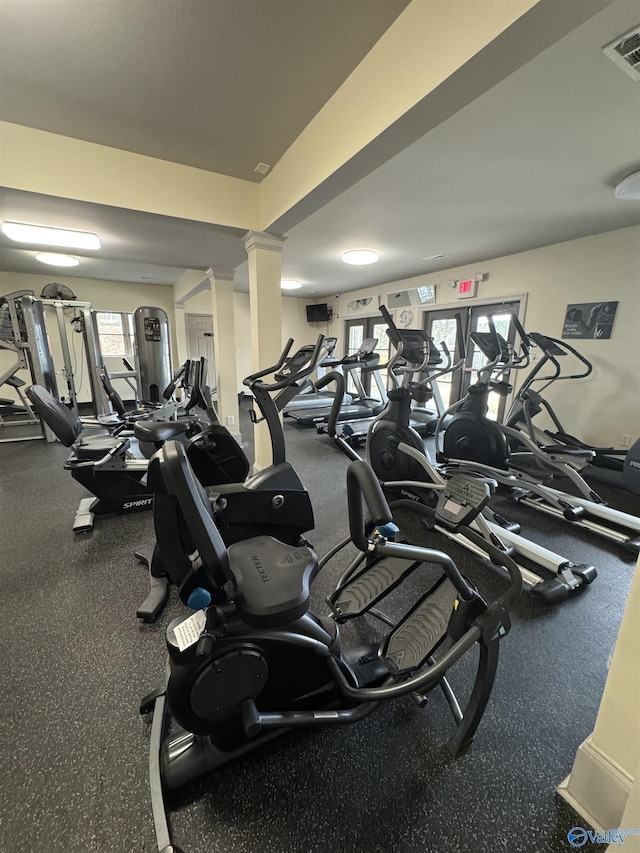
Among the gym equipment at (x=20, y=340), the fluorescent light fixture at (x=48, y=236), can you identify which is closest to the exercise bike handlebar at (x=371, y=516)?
the fluorescent light fixture at (x=48, y=236)

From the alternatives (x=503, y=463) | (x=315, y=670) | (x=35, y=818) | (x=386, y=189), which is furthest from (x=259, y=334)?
(x=35, y=818)

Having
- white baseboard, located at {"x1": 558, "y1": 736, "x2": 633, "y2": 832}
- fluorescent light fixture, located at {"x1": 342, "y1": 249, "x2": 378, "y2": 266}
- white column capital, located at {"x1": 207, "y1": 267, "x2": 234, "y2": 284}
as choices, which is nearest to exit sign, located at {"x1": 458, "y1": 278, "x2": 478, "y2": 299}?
fluorescent light fixture, located at {"x1": 342, "y1": 249, "x2": 378, "y2": 266}

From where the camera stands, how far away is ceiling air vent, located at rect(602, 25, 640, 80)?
4.54 ft

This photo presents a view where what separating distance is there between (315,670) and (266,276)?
3.15m

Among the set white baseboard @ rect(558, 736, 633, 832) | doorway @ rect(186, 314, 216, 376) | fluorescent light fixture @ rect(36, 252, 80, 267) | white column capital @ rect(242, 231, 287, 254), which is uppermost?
fluorescent light fixture @ rect(36, 252, 80, 267)

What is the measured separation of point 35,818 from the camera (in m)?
0.99

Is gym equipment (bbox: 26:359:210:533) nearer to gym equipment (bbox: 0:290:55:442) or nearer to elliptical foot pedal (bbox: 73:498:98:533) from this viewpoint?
elliptical foot pedal (bbox: 73:498:98:533)

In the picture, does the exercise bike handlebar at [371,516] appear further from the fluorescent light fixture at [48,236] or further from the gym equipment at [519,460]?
the fluorescent light fixture at [48,236]

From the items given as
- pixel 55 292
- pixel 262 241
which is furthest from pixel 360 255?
pixel 55 292

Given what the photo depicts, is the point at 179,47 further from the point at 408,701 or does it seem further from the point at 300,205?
the point at 408,701

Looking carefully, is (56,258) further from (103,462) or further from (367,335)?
(367,335)

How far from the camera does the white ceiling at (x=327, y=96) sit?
4.81 feet

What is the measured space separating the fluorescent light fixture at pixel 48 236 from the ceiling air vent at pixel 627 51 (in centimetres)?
430

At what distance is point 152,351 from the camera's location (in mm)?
4996
